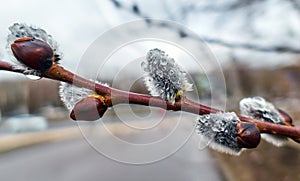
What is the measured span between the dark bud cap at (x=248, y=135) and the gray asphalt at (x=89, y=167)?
5453mm

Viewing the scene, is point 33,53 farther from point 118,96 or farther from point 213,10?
point 213,10

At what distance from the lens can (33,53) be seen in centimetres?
30

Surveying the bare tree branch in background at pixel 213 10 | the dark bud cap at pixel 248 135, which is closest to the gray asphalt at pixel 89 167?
the bare tree branch in background at pixel 213 10

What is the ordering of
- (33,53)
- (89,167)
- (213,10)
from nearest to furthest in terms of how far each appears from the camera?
(33,53) → (213,10) → (89,167)

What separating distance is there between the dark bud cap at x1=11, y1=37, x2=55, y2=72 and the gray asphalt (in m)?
5.54

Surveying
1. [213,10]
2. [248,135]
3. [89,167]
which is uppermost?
[213,10]

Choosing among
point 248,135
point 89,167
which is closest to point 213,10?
point 248,135

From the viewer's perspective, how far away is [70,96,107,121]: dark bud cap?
1.11 ft

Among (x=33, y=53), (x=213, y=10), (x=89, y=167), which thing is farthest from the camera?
(x=89, y=167)

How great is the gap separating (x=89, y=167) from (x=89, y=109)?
24.7 ft

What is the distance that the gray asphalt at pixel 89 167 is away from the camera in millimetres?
6730

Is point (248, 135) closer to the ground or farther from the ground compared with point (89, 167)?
farther from the ground

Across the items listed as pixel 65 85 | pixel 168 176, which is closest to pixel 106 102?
pixel 65 85

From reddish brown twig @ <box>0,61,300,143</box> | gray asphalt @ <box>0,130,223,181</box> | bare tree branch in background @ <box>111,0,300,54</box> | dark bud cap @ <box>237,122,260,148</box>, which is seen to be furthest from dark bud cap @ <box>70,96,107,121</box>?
gray asphalt @ <box>0,130,223,181</box>
